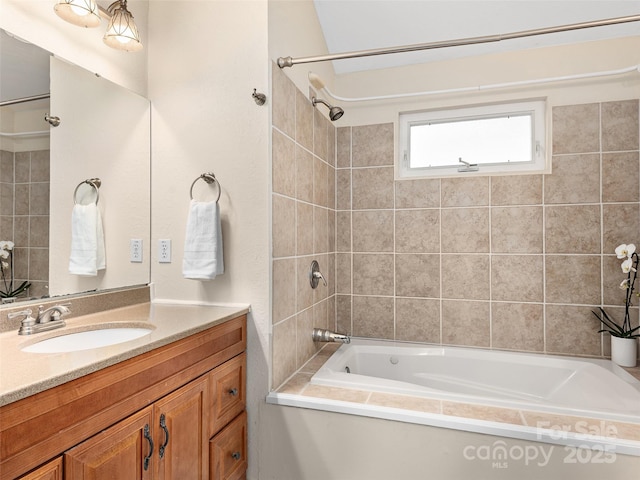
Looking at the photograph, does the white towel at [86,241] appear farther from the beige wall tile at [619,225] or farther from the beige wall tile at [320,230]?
the beige wall tile at [619,225]

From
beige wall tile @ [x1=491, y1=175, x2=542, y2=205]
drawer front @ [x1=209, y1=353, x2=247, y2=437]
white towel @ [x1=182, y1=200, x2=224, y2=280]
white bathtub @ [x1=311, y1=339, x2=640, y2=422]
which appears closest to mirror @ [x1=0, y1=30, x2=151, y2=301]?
white towel @ [x1=182, y1=200, x2=224, y2=280]

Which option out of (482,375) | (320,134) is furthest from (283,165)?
(482,375)

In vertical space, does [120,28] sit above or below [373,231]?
above

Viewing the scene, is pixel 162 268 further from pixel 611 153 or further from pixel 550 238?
pixel 611 153

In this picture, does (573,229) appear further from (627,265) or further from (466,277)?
(466,277)

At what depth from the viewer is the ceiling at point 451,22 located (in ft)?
6.83

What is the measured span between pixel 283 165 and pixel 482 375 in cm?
166

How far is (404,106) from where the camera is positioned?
2.49 meters

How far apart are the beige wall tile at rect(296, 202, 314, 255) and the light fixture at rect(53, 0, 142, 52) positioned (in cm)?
101

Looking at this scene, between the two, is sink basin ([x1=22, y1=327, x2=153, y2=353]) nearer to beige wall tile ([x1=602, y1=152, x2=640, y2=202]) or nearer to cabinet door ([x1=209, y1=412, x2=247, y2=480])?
cabinet door ([x1=209, y1=412, x2=247, y2=480])

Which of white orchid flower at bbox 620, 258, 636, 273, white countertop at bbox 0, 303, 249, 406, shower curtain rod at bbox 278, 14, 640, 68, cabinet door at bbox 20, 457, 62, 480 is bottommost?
cabinet door at bbox 20, 457, 62, 480

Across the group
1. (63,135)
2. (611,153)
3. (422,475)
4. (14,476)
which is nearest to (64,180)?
(63,135)

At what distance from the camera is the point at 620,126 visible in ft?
6.89

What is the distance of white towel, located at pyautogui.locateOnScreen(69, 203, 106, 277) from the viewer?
151 centimetres
